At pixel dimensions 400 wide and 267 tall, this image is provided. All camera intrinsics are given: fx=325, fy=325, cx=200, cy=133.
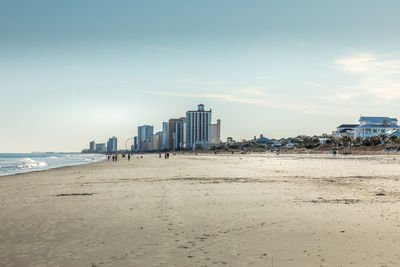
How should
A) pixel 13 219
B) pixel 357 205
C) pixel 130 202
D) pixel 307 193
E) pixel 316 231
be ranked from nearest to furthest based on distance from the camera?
pixel 316 231 < pixel 13 219 < pixel 357 205 < pixel 130 202 < pixel 307 193

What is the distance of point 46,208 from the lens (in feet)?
39.7

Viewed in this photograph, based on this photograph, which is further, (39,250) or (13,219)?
(13,219)

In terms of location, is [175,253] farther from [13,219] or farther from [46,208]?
[46,208]

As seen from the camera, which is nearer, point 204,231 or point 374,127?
point 204,231

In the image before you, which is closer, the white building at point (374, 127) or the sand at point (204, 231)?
the sand at point (204, 231)

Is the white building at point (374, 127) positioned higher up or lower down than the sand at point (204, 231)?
higher up

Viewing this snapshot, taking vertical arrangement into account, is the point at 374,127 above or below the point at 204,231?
above

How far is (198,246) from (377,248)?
12.0ft

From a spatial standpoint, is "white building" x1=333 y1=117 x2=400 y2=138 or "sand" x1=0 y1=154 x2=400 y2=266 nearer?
"sand" x1=0 y1=154 x2=400 y2=266

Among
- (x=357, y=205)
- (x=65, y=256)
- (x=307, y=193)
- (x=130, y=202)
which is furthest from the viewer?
(x=307, y=193)

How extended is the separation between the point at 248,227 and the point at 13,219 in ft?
23.8

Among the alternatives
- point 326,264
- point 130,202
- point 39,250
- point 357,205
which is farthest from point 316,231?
point 130,202

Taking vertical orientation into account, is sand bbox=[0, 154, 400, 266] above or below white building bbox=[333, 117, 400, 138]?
below

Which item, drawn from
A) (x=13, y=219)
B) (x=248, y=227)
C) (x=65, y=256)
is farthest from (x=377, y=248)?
(x=13, y=219)
